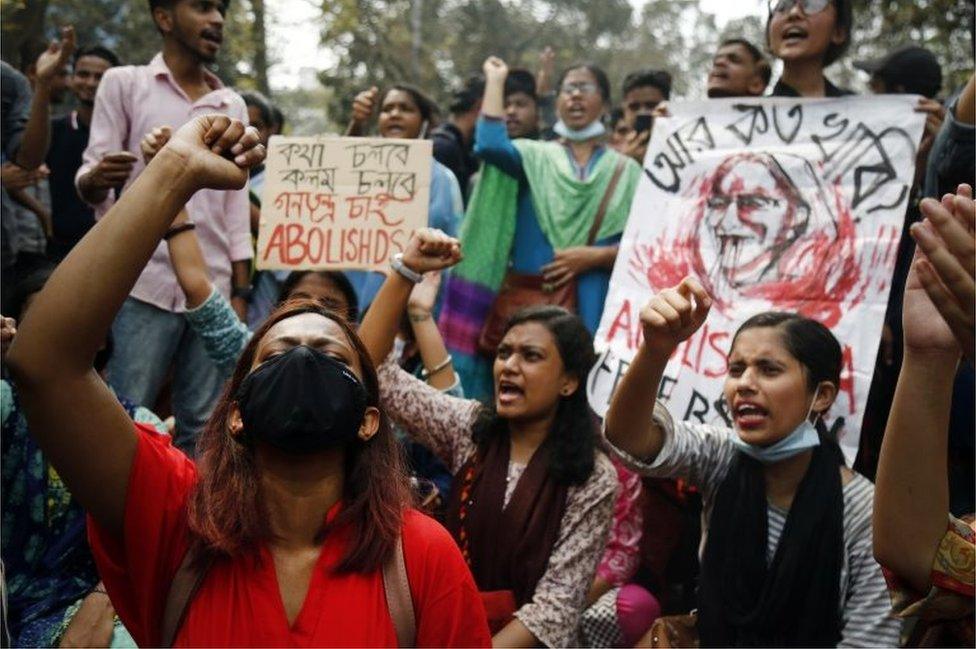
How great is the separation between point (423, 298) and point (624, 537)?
120 centimetres

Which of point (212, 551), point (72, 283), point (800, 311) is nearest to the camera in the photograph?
point (72, 283)

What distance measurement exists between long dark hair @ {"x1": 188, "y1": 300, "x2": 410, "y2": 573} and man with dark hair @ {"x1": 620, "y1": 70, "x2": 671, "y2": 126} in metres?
4.51

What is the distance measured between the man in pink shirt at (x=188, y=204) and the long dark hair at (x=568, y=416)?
112cm

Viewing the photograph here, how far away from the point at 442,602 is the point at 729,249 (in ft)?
8.75

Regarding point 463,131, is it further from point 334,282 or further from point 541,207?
point 334,282

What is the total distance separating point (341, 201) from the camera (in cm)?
470

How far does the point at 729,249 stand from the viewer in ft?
15.3

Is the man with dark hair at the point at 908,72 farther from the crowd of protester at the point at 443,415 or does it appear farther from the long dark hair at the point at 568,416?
the long dark hair at the point at 568,416

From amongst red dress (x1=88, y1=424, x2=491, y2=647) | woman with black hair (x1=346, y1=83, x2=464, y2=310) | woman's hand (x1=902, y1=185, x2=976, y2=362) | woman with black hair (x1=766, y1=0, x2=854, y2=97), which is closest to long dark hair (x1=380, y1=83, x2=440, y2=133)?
woman with black hair (x1=346, y1=83, x2=464, y2=310)

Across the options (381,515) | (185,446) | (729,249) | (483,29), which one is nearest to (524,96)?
(729,249)

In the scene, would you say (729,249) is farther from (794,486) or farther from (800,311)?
(794,486)

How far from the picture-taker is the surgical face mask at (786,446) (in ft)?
11.2

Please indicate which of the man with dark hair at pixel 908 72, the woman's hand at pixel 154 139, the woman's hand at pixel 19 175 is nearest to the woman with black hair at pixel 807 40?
the man with dark hair at pixel 908 72

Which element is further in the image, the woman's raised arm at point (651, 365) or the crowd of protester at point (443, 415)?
the woman's raised arm at point (651, 365)
